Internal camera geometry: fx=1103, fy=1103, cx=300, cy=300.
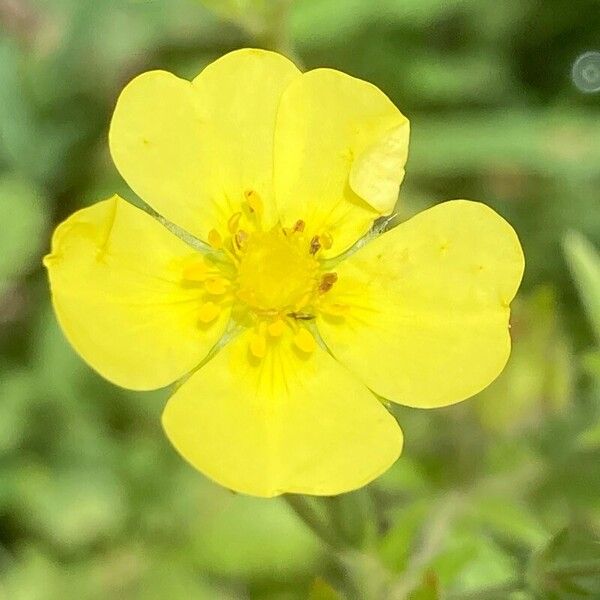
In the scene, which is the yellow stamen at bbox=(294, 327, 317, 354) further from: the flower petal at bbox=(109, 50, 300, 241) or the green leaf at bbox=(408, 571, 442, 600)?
A: the green leaf at bbox=(408, 571, 442, 600)

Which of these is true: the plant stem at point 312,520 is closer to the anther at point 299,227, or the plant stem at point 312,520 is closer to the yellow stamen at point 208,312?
the yellow stamen at point 208,312

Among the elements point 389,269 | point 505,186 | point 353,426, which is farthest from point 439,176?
point 353,426

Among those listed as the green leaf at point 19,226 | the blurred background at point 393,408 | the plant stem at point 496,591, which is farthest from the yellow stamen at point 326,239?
the green leaf at point 19,226

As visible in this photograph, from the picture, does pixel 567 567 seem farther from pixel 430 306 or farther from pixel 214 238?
pixel 214 238

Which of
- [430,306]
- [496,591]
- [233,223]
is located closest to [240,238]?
[233,223]

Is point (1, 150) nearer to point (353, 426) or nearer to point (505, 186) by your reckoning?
point (505, 186)
